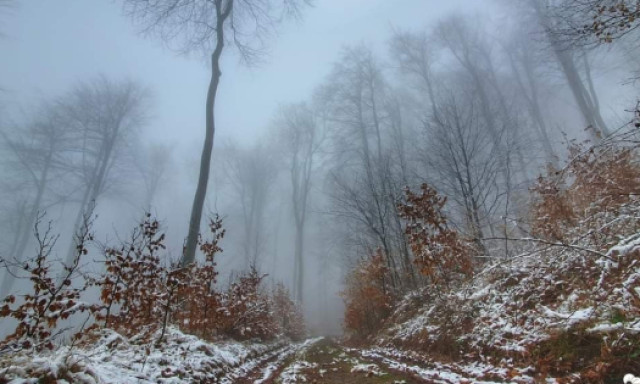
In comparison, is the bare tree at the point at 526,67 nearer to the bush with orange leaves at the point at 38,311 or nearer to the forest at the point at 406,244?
the forest at the point at 406,244

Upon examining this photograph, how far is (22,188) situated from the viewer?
24.3m

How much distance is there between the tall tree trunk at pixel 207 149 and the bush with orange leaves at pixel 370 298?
6.18m

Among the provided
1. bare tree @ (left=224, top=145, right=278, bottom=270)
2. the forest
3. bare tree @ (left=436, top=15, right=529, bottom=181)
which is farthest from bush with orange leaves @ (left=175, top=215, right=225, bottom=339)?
bare tree @ (left=224, top=145, right=278, bottom=270)

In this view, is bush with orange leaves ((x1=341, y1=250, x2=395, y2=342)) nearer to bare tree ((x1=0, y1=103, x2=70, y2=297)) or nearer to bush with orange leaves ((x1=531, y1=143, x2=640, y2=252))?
bush with orange leaves ((x1=531, y1=143, x2=640, y2=252))

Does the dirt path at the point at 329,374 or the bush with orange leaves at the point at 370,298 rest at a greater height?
the bush with orange leaves at the point at 370,298

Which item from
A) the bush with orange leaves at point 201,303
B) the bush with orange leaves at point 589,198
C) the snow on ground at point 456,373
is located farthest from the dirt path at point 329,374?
the bush with orange leaves at point 589,198

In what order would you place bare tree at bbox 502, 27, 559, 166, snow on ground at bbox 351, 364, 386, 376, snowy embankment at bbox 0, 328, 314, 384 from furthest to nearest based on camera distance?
bare tree at bbox 502, 27, 559, 166, snow on ground at bbox 351, 364, 386, 376, snowy embankment at bbox 0, 328, 314, 384

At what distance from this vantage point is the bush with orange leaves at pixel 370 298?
11.7m

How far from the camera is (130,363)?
420 cm

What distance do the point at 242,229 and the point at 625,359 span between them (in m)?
38.3

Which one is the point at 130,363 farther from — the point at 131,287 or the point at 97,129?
the point at 97,129

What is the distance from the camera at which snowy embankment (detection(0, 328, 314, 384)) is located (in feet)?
9.30

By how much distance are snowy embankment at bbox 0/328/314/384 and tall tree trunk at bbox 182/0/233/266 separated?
2778 millimetres

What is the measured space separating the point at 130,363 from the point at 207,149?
7.05m
